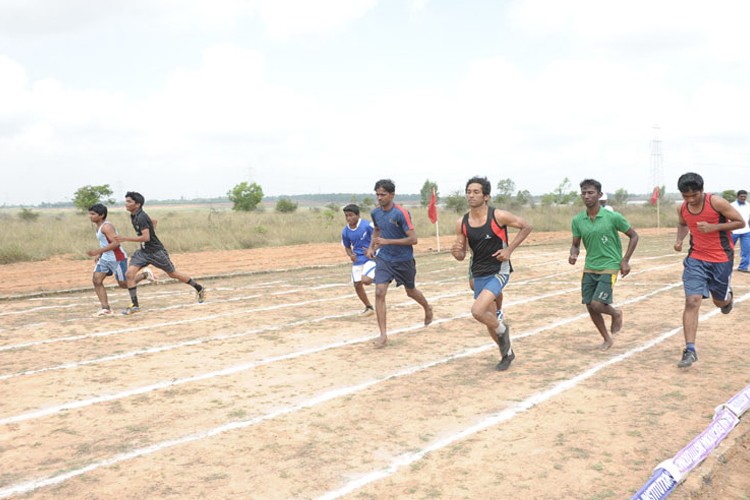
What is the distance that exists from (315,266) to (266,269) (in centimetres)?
130

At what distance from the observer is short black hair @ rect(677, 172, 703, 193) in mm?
6250

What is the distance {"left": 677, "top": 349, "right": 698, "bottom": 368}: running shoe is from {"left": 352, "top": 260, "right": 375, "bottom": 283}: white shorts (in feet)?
13.9

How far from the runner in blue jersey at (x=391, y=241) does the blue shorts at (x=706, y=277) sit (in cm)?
306

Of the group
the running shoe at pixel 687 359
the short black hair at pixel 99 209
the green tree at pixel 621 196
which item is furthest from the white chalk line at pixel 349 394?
the green tree at pixel 621 196

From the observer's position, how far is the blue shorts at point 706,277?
21.2 feet

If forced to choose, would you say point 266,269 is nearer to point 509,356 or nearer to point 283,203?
point 509,356

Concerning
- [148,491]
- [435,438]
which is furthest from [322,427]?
[148,491]

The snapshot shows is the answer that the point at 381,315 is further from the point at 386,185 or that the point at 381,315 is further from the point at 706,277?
the point at 706,277

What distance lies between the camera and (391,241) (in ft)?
25.7

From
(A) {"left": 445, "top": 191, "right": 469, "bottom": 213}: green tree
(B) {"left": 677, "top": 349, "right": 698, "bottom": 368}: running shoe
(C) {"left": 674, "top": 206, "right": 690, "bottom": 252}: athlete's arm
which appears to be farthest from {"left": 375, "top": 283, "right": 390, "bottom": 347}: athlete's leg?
(A) {"left": 445, "top": 191, "right": 469, "bottom": 213}: green tree

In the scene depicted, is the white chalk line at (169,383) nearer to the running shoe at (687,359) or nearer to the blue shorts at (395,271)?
the blue shorts at (395,271)

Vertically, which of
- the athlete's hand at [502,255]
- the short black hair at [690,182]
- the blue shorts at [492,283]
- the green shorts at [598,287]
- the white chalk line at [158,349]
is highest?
the short black hair at [690,182]

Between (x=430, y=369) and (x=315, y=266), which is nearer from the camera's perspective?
(x=430, y=369)

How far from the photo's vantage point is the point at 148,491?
3.90 m
